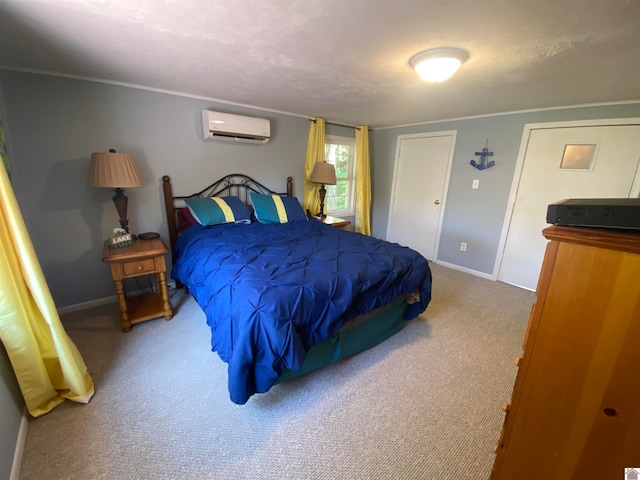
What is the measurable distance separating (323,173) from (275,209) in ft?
Answer: 2.83

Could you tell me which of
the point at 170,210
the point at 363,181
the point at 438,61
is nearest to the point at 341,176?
the point at 363,181

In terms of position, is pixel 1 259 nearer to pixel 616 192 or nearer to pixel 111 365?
pixel 111 365

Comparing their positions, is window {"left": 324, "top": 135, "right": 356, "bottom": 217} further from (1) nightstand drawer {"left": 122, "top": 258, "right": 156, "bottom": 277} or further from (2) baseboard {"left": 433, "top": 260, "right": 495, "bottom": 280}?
(1) nightstand drawer {"left": 122, "top": 258, "right": 156, "bottom": 277}

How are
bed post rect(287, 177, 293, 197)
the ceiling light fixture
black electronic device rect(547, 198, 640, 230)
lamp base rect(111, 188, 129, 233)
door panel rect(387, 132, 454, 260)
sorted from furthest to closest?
door panel rect(387, 132, 454, 260) < bed post rect(287, 177, 293, 197) < lamp base rect(111, 188, 129, 233) < the ceiling light fixture < black electronic device rect(547, 198, 640, 230)

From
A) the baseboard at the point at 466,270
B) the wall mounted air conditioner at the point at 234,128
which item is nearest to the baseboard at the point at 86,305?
the wall mounted air conditioner at the point at 234,128

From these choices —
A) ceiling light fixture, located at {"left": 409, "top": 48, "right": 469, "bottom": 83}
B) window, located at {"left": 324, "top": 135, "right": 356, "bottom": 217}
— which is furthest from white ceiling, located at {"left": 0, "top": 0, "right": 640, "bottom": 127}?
window, located at {"left": 324, "top": 135, "right": 356, "bottom": 217}

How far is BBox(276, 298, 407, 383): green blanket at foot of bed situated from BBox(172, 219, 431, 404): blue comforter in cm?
18

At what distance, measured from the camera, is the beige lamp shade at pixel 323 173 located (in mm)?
3389

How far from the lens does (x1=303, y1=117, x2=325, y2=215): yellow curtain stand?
139 inches

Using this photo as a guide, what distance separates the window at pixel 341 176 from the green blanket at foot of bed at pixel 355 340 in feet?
7.68

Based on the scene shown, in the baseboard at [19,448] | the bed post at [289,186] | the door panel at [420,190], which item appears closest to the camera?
the baseboard at [19,448]

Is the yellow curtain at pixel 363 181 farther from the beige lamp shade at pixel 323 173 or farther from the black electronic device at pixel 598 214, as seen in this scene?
the black electronic device at pixel 598 214

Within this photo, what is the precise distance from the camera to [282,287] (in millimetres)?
1392

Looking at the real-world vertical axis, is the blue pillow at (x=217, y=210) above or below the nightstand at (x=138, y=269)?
above
